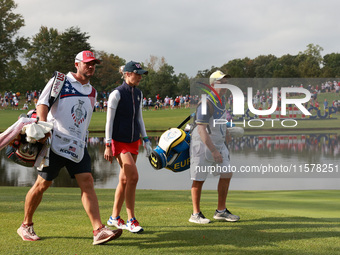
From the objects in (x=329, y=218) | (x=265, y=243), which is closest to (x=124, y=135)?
(x=265, y=243)

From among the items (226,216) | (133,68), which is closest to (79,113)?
(133,68)

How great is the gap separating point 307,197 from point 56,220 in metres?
5.18

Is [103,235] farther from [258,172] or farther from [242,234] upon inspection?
[258,172]

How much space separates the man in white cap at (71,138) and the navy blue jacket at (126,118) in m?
0.60

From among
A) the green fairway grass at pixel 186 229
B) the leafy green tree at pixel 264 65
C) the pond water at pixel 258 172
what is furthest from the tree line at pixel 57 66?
the green fairway grass at pixel 186 229

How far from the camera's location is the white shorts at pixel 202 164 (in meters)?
6.68

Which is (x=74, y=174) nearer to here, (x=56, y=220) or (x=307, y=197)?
(x=56, y=220)

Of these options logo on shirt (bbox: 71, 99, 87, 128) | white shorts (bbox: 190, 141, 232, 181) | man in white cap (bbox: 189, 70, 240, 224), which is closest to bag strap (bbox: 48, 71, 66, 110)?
logo on shirt (bbox: 71, 99, 87, 128)

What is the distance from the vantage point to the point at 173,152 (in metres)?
6.68

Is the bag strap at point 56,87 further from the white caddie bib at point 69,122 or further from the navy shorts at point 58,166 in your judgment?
the navy shorts at point 58,166

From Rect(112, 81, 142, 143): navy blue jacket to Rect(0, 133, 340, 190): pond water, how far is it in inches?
162

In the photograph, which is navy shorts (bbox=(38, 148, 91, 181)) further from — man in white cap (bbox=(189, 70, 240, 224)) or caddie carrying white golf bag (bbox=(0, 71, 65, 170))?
man in white cap (bbox=(189, 70, 240, 224))

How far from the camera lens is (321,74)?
92.9 metres

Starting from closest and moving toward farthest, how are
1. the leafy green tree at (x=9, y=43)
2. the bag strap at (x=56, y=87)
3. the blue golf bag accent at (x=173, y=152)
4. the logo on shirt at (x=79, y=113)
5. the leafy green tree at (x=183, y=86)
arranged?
the bag strap at (x=56, y=87) → the logo on shirt at (x=79, y=113) → the blue golf bag accent at (x=173, y=152) → the leafy green tree at (x=9, y=43) → the leafy green tree at (x=183, y=86)
